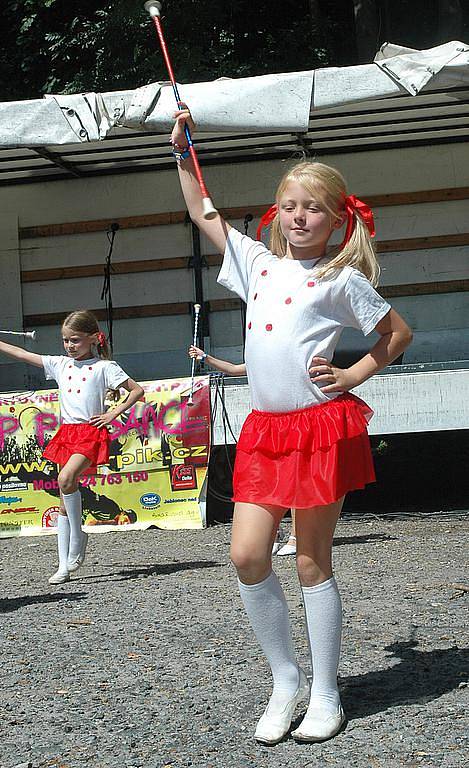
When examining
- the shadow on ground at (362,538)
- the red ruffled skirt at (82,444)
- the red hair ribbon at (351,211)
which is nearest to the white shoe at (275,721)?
the red hair ribbon at (351,211)

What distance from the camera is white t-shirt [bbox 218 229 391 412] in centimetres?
332

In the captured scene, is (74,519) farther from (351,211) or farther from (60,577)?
(351,211)

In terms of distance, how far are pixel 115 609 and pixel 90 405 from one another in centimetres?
152

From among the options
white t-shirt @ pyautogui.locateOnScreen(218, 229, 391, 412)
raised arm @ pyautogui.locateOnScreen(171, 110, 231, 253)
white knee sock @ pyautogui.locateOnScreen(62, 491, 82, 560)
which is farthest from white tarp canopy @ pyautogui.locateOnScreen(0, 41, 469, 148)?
white t-shirt @ pyautogui.locateOnScreen(218, 229, 391, 412)

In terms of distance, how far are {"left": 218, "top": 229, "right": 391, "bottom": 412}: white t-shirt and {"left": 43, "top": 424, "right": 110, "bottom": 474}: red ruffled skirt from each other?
303 cm

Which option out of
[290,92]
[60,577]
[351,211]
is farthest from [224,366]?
[351,211]

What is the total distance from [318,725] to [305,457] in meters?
0.79

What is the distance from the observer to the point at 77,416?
6445 millimetres

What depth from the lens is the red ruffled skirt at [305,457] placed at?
321 centimetres

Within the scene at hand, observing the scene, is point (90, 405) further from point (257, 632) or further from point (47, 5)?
point (47, 5)

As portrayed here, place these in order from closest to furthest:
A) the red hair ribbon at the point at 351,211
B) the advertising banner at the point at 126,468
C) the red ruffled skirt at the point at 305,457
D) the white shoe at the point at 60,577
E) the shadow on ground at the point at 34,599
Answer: the red ruffled skirt at the point at 305,457
the red hair ribbon at the point at 351,211
the shadow on ground at the point at 34,599
the white shoe at the point at 60,577
the advertising banner at the point at 126,468

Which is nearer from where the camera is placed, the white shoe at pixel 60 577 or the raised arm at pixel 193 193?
the raised arm at pixel 193 193

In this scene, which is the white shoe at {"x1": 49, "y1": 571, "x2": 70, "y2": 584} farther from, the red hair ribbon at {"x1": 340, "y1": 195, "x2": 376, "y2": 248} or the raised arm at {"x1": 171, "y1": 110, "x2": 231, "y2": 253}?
the red hair ribbon at {"x1": 340, "y1": 195, "x2": 376, "y2": 248}

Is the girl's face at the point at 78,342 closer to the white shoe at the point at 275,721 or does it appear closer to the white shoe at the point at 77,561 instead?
the white shoe at the point at 77,561
